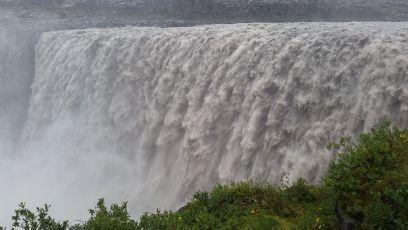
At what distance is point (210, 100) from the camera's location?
18.1 metres

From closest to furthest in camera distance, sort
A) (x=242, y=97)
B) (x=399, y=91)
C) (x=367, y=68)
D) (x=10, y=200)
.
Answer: (x=399, y=91), (x=367, y=68), (x=242, y=97), (x=10, y=200)

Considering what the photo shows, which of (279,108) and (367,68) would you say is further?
(279,108)

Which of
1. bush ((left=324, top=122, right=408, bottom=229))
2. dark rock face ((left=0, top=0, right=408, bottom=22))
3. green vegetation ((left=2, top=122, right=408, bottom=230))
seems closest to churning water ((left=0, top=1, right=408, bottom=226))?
green vegetation ((left=2, top=122, right=408, bottom=230))

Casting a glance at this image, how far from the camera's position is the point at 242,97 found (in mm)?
16922

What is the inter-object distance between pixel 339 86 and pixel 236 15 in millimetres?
20567

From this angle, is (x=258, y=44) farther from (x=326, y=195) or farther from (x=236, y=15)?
(x=236, y=15)

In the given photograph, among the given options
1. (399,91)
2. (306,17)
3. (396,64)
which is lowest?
(399,91)

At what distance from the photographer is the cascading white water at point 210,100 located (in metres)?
13.4

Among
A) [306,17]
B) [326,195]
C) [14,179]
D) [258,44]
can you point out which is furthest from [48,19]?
[326,195]

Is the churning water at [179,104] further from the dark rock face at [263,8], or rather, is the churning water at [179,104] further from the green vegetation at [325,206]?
the dark rock face at [263,8]

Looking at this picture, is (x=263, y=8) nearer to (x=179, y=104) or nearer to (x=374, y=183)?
(x=179, y=104)

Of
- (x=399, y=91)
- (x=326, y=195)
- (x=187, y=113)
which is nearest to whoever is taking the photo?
(x=326, y=195)

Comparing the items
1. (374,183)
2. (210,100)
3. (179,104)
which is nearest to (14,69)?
(179,104)

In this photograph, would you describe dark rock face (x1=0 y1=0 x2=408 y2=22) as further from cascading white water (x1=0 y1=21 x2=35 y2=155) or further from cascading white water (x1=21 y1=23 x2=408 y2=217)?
cascading white water (x1=21 y1=23 x2=408 y2=217)
